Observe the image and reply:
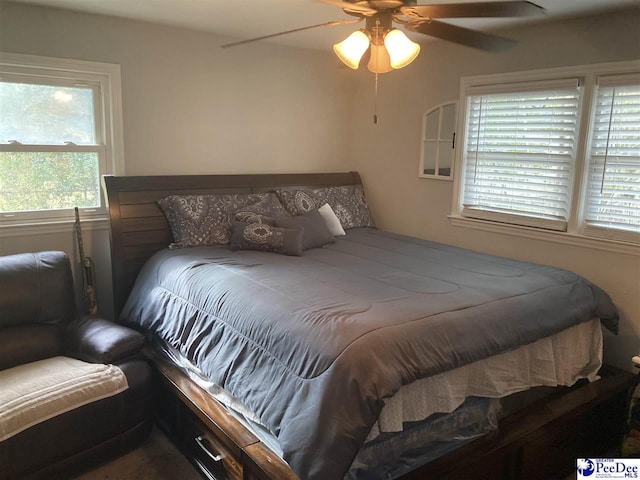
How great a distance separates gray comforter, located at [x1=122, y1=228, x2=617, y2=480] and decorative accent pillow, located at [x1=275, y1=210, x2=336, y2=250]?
0.18 metres

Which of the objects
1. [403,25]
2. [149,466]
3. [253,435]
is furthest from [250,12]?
[149,466]

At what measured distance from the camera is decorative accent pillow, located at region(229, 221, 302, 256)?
10.3 feet

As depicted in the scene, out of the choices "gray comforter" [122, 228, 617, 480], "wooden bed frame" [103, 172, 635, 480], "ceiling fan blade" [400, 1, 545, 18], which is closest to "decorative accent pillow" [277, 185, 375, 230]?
"gray comforter" [122, 228, 617, 480]

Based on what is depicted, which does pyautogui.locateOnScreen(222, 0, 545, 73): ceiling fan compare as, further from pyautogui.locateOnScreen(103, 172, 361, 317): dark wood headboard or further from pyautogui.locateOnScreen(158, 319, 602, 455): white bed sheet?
pyautogui.locateOnScreen(103, 172, 361, 317): dark wood headboard

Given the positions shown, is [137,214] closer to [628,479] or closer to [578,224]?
[578,224]

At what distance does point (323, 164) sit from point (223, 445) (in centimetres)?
292

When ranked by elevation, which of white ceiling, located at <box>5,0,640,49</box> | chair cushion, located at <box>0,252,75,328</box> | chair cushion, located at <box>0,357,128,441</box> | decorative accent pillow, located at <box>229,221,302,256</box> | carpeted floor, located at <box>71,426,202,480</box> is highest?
white ceiling, located at <box>5,0,640,49</box>

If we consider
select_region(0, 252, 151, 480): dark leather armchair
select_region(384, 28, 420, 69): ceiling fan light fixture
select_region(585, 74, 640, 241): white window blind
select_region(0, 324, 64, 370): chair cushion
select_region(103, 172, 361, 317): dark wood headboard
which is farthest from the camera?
select_region(103, 172, 361, 317): dark wood headboard

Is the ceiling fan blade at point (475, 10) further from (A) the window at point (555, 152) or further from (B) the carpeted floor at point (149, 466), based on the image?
(B) the carpeted floor at point (149, 466)

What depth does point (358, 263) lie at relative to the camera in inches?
116

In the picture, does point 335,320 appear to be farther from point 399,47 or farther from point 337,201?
point 337,201

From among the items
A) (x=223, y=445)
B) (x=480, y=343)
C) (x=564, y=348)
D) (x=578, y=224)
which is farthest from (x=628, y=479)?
(x=223, y=445)

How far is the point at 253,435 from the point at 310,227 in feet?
5.53

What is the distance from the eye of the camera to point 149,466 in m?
2.46
